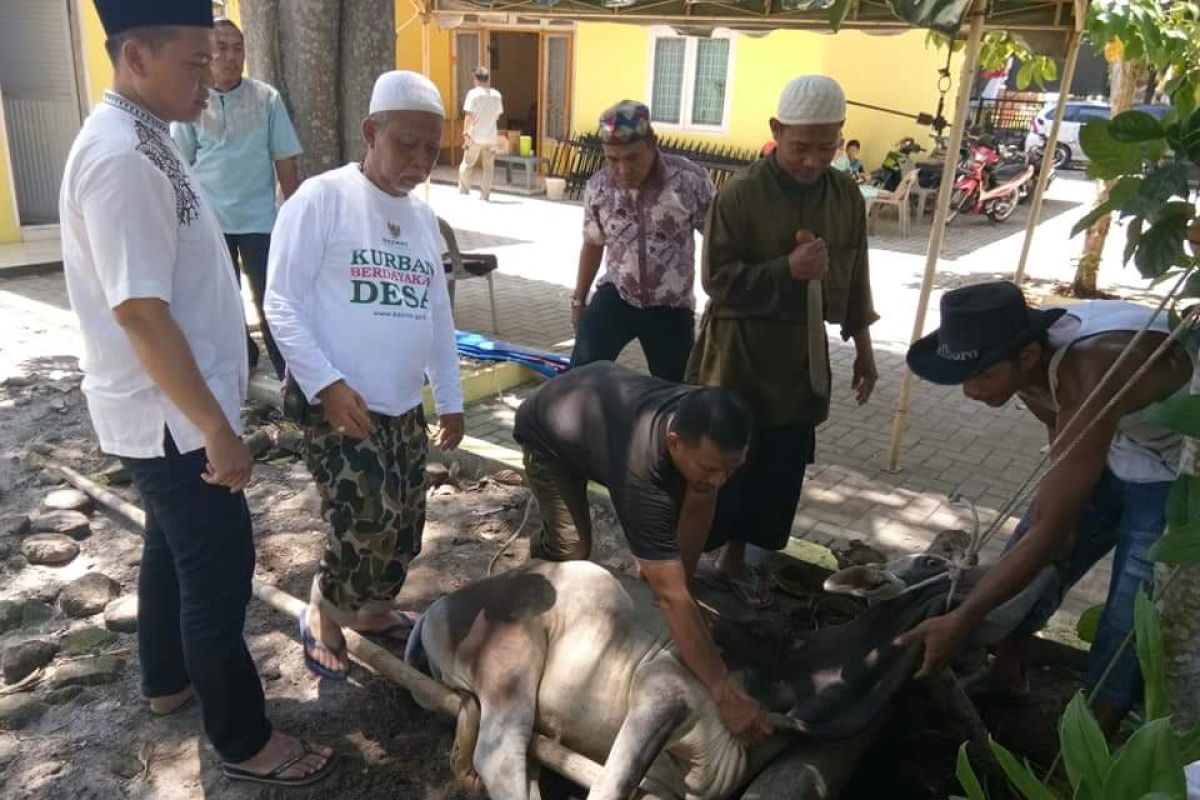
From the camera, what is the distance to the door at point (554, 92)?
650 inches

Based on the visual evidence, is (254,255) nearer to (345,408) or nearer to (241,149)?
(241,149)

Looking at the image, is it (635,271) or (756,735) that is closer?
(756,735)

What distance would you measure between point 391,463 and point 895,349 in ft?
18.7

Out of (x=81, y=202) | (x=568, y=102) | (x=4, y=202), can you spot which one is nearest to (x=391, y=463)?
(x=81, y=202)

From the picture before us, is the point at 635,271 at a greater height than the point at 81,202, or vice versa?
the point at 81,202

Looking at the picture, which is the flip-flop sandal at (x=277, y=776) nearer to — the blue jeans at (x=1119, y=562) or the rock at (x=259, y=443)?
the blue jeans at (x=1119, y=562)

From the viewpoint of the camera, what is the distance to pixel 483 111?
45.8 ft

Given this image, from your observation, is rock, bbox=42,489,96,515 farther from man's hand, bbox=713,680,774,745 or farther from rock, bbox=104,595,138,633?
man's hand, bbox=713,680,774,745

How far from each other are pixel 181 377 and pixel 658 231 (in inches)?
105

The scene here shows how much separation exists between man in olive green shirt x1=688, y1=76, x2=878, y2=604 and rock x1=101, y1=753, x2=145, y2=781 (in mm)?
2119

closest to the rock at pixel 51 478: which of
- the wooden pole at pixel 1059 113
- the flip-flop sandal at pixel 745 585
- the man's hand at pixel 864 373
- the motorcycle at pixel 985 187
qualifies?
the flip-flop sandal at pixel 745 585

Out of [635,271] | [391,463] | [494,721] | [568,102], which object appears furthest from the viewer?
[568,102]

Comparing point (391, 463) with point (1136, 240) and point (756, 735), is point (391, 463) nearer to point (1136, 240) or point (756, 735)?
point (756, 735)

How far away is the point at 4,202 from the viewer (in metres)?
9.47
